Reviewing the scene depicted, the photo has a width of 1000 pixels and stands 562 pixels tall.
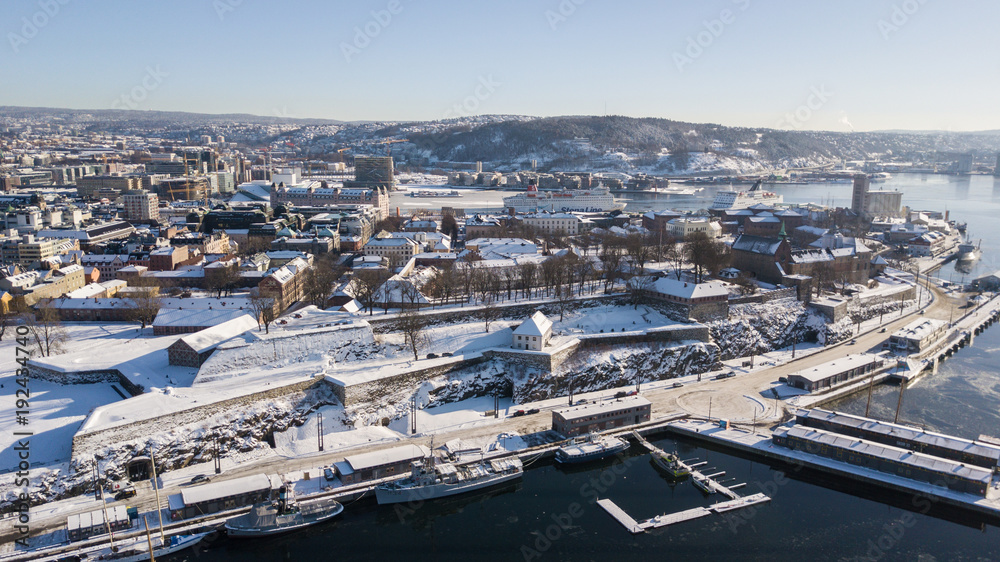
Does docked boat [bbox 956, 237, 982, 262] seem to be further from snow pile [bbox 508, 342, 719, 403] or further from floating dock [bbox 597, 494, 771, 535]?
floating dock [bbox 597, 494, 771, 535]

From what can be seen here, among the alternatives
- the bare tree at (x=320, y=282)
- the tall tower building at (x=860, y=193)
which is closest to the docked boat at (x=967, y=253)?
the tall tower building at (x=860, y=193)

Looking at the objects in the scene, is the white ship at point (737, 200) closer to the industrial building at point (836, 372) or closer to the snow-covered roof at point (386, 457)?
the industrial building at point (836, 372)

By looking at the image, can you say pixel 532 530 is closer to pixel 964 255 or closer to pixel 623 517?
pixel 623 517

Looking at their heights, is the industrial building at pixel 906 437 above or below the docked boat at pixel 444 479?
above

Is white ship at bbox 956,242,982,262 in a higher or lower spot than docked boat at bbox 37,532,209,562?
higher

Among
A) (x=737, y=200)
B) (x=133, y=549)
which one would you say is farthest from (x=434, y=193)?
(x=133, y=549)

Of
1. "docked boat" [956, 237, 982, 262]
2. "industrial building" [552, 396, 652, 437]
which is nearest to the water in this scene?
"industrial building" [552, 396, 652, 437]

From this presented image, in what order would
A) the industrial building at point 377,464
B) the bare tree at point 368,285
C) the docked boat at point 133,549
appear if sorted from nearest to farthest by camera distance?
1. the docked boat at point 133,549
2. the industrial building at point 377,464
3. the bare tree at point 368,285
